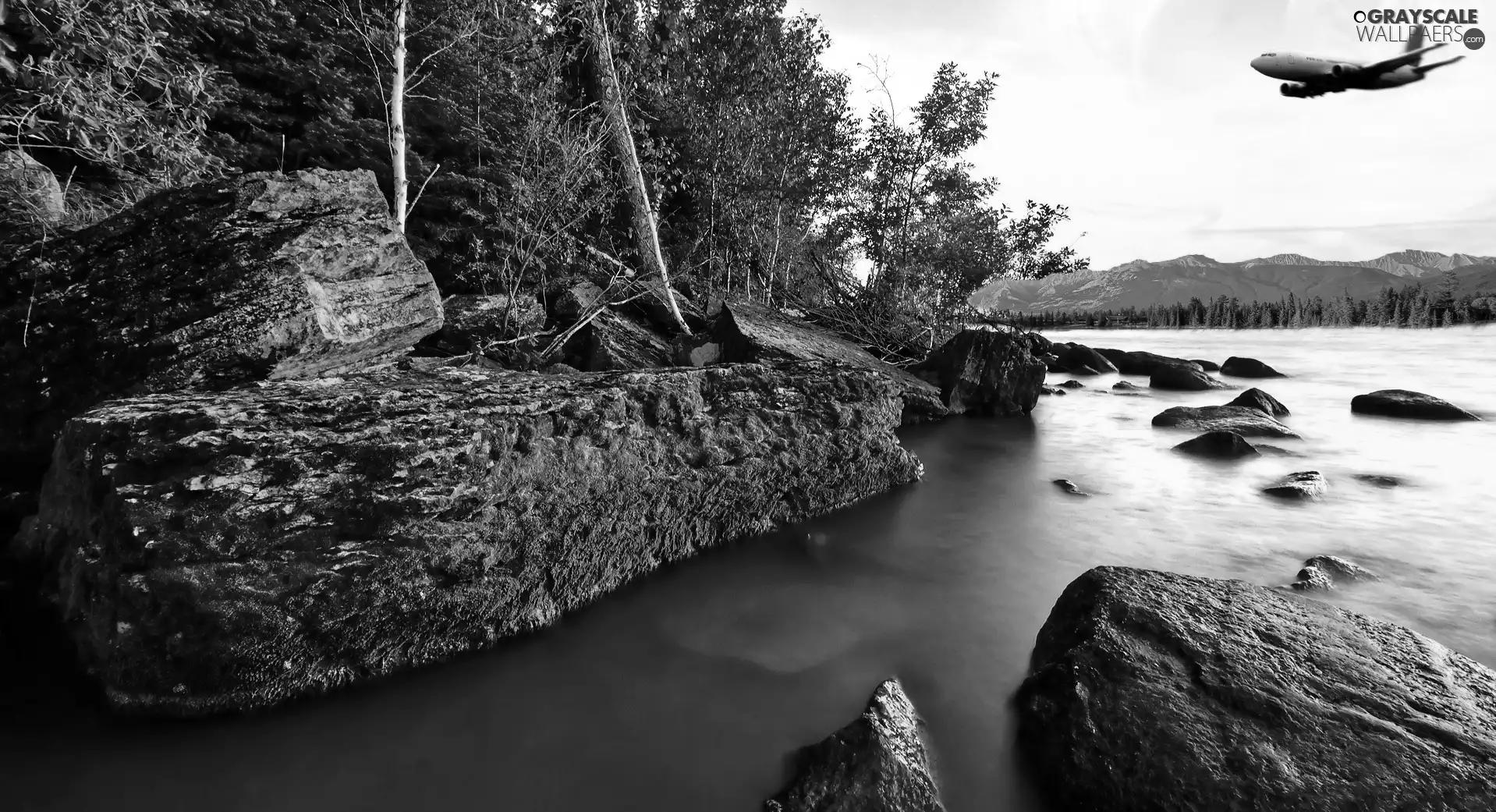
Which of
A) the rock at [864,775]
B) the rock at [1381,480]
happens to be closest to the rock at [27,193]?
the rock at [864,775]

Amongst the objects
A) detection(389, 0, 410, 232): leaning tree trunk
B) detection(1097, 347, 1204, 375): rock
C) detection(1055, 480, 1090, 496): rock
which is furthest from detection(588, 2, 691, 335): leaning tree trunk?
detection(1097, 347, 1204, 375): rock

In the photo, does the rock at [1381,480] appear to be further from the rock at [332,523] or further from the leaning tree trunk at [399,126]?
the leaning tree trunk at [399,126]

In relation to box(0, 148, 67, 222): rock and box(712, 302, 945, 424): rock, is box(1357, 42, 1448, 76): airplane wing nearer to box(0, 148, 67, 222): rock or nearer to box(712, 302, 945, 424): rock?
box(712, 302, 945, 424): rock

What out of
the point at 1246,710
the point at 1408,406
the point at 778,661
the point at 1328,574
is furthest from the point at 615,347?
the point at 1408,406

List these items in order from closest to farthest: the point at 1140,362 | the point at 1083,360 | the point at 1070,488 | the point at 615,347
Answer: the point at 1070,488
the point at 615,347
the point at 1140,362
the point at 1083,360

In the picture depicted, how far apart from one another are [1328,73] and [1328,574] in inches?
162

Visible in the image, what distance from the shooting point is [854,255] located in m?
14.1

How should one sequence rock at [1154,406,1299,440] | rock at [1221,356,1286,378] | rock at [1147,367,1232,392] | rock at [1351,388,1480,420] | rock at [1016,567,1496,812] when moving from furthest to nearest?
rock at [1221,356,1286,378] < rock at [1147,367,1232,392] < rock at [1351,388,1480,420] < rock at [1154,406,1299,440] < rock at [1016,567,1496,812]

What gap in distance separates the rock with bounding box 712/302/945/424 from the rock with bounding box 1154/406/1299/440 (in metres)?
3.53

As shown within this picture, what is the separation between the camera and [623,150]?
9.30 metres

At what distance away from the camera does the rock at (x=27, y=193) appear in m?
4.14

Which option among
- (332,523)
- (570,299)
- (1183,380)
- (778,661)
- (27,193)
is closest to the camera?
(332,523)

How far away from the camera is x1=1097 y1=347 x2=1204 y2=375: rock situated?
1522 cm

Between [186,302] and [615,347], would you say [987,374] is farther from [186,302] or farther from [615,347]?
[186,302]
